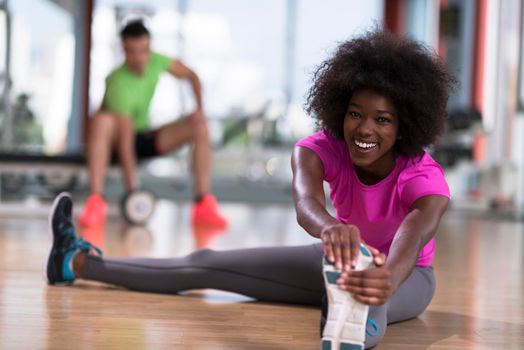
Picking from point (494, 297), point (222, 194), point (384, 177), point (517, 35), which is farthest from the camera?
point (222, 194)

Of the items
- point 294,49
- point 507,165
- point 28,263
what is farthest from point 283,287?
point 294,49

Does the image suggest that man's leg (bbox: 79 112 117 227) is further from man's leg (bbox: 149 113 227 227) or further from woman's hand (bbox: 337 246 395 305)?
woman's hand (bbox: 337 246 395 305)

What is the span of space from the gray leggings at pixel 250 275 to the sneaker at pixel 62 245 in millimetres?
44

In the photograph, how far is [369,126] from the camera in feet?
4.64

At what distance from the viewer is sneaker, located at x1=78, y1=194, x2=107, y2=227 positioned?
3.78 meters

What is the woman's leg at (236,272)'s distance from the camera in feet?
5.79

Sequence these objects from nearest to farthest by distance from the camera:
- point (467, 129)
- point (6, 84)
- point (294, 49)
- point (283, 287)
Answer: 1. point (283, 287)
2. point (6, 84)
3. point (467, 129)
4. point (294, 49)

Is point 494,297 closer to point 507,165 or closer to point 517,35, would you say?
point 507,165

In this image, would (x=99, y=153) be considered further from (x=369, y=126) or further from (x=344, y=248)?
(x=344, y=248)

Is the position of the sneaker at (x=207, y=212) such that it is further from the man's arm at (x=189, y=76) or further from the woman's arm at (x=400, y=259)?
the woman's arm at (x=400, y=259)

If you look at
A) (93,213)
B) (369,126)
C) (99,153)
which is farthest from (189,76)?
(369,126)

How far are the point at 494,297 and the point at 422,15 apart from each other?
713 centimetres

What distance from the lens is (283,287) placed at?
1816 millimetres

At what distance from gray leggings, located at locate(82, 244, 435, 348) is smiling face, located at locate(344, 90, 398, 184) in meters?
0.34
